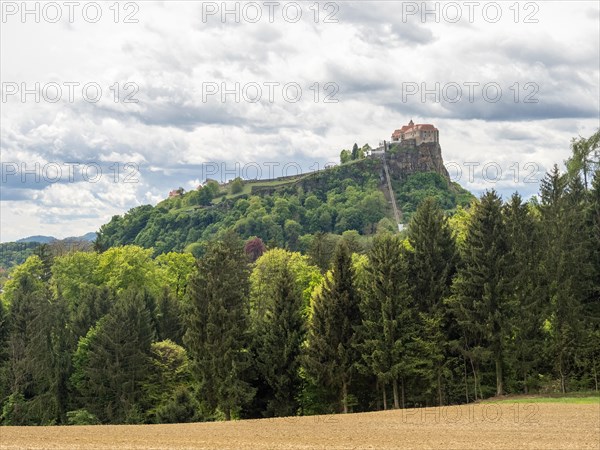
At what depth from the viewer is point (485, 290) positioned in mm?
43875

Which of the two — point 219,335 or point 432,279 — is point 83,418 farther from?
point 432,279

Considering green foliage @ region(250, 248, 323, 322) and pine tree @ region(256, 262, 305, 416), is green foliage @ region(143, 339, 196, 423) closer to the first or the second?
pine tree @ region(256, 262, 305, 416)

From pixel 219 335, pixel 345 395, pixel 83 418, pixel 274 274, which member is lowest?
pixel 83 418

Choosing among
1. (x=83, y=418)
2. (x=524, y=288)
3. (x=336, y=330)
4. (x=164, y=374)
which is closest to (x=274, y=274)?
(x=164, y=374)

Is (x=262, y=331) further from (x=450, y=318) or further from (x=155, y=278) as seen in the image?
(x=155, y=278)

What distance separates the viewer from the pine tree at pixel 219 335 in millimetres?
44688

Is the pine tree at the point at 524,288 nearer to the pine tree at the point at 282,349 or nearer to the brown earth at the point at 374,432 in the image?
the brown earth at the point at 374,432

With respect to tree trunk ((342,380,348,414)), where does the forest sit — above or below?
above

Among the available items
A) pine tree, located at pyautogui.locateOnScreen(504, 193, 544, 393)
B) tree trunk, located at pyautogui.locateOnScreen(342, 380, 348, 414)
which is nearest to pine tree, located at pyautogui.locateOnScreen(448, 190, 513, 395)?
pine tree, located at pyautogui.locateOnScreen(504, 193, 544, 393)

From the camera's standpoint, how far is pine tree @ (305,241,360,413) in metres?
43.7

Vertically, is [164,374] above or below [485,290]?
below

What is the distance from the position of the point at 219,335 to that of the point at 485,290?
56.9 feet

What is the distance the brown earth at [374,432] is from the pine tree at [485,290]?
23.6 feet

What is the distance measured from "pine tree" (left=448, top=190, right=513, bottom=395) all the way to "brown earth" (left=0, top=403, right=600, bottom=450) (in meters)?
7.20
